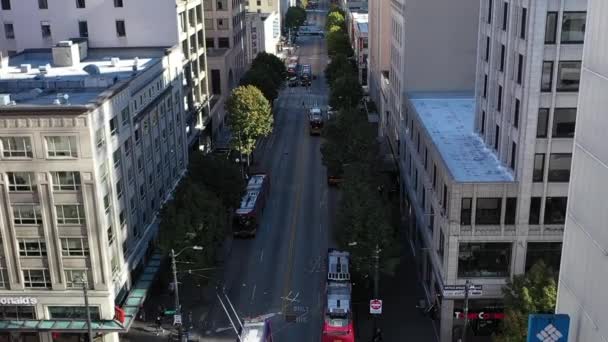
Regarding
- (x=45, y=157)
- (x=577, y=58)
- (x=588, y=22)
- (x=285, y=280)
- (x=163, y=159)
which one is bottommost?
(x=285, y=280)

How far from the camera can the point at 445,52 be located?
255ft

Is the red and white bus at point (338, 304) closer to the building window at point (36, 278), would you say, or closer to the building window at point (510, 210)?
the building window at point (510, 210)

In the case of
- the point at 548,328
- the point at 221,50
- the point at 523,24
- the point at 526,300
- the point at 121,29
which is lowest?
the point at 526,300

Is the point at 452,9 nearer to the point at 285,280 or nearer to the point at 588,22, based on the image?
the point at 285,280

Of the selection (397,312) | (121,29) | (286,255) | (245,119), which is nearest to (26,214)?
(286,255)

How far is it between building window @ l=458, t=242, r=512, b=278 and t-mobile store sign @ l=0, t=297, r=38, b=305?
1315 inches

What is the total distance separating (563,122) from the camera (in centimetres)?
4769

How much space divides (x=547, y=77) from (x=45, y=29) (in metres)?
65.1

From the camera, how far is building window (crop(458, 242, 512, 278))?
5047 cm

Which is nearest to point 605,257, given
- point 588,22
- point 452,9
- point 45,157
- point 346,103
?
point 588,22

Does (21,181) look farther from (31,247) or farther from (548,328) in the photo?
(548,328)

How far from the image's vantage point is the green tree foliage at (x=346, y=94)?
117562mm

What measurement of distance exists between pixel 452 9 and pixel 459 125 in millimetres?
16963

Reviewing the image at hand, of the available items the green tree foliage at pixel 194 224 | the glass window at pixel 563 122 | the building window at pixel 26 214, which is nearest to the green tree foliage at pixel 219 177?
the green tree foliage at pixel 194 224
